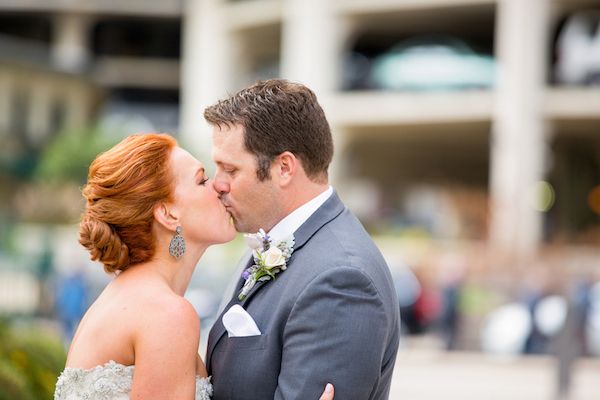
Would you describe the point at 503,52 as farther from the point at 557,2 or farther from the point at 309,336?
the point at 309,336

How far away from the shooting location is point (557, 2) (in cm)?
3706

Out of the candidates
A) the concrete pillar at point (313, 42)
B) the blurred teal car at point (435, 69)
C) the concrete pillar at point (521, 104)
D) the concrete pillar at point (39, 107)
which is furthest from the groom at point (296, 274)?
the concrete pillar at point (39, 107)

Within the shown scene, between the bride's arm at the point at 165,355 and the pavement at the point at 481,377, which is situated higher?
the bride's arm at the point at 165,355

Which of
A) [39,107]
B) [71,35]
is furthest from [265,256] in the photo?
[71,35]

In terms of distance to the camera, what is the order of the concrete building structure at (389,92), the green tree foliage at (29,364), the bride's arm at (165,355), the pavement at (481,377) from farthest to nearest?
1. the concrete building structure at (389,92)
2. the pavement at (481,377)
3. the green tree foliage at (29,364)
4. the bride's arm at (165,355)

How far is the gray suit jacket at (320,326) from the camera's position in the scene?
10.9 feet

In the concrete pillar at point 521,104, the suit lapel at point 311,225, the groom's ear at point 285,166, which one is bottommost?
the concrete pillar at point 521,104

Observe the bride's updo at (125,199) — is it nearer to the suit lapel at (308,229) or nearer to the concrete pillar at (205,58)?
the suit lapel at (308,229)

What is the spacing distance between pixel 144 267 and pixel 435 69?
1347 inches

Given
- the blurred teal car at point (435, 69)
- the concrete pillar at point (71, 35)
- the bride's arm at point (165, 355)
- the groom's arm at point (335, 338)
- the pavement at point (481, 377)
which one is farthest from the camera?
the concrete pillar at point (71, 35)

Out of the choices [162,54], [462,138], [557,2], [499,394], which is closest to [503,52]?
[557,2]

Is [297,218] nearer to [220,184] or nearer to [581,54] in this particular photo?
[220,184]

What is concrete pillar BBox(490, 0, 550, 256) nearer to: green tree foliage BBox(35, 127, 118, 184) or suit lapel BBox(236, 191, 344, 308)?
green tree foliage BBox(35, 127, 118, 184)

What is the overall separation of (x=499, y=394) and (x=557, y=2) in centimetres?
2396
